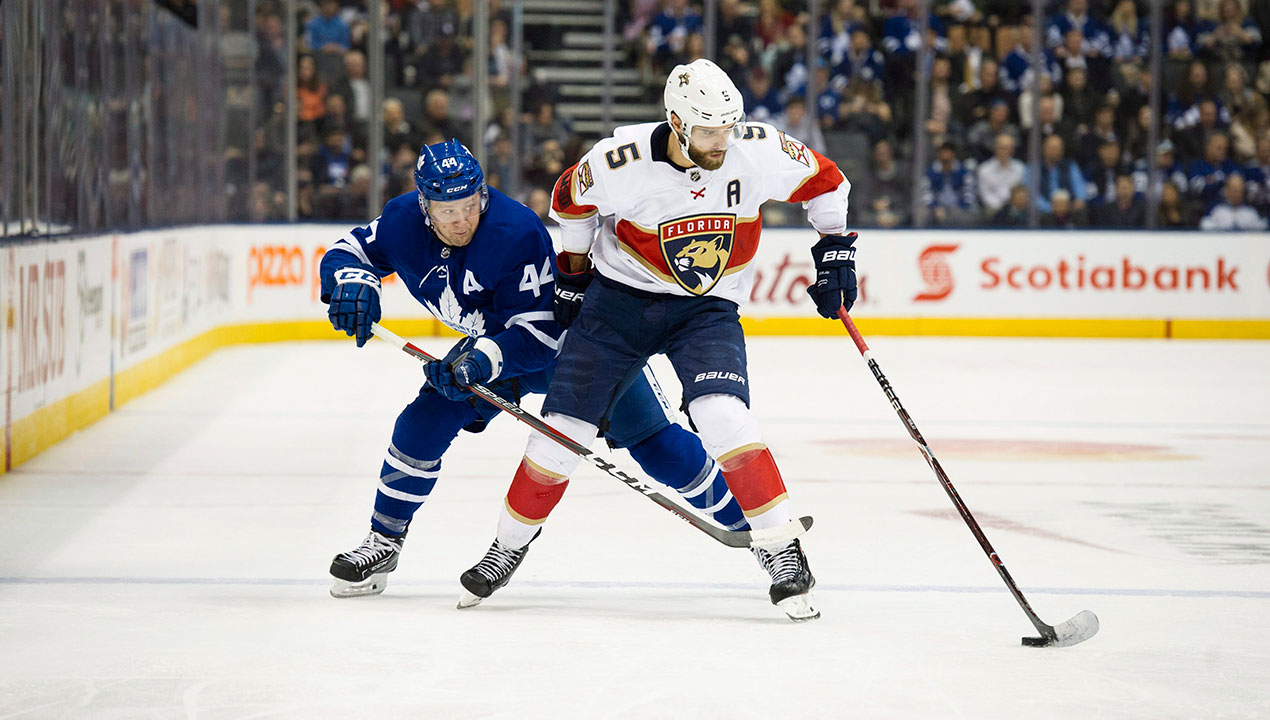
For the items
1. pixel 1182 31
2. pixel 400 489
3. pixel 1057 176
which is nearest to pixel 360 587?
pixel 400 489

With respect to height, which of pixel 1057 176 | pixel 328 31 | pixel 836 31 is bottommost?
pixel 1057 176

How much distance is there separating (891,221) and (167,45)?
209 inches

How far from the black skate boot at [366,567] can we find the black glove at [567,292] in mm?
631

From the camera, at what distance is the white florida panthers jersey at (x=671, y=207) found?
10.9ft

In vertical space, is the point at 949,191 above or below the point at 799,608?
above

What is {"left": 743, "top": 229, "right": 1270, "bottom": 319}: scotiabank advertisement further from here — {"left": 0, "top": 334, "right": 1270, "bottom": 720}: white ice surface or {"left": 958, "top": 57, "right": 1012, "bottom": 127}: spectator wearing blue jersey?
{"left": 0, "top": 334, "right": 1270, "bottom": 720}: white ice surface

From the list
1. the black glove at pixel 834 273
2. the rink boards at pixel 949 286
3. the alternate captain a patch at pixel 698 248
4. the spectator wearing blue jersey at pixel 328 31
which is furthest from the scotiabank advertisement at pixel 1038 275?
the alternate captain a patch at pixel 698 248

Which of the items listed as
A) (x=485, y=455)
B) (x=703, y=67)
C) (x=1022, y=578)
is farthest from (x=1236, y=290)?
(x=703, y=67)

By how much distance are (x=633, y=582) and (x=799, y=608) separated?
526 millimetres

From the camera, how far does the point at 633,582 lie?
366 centimetres

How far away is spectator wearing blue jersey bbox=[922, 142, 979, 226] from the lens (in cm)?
1147

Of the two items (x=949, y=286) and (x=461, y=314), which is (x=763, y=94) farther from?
(x=461, y=314)

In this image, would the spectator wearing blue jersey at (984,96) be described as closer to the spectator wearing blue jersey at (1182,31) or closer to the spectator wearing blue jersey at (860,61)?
the spectator wearing blue jersey at (860,61)

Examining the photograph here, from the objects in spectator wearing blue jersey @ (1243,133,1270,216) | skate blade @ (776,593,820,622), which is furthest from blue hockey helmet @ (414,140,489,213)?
spectator wearing blue jersey @ (1243,133,1270,216)
